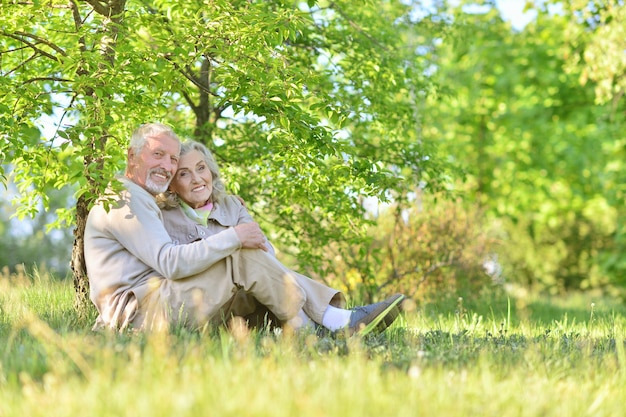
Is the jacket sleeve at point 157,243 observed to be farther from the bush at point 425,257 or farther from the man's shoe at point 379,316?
the bush at point 425,257

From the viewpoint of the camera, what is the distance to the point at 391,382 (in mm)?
2830

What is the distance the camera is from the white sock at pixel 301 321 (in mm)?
4473

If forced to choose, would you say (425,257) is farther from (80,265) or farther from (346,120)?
(80,265)

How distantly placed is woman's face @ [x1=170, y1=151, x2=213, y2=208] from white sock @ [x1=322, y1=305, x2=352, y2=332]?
3.50ft

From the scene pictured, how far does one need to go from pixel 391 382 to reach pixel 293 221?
14.6 feet

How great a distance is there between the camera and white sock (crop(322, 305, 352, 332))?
457cm

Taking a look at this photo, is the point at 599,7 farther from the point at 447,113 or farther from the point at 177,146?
the point at 177,146

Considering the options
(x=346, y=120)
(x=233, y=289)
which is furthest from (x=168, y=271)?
(x=346, y=120)

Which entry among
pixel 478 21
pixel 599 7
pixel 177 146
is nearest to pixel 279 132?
pixel 177 146

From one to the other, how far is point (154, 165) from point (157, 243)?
572 mm

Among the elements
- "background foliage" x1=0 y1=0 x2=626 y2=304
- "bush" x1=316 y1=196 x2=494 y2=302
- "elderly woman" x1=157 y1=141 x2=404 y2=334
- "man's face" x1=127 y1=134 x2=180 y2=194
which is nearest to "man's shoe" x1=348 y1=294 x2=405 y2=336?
"elderly woman" x1=157 y1=141 x2=404 y2=334

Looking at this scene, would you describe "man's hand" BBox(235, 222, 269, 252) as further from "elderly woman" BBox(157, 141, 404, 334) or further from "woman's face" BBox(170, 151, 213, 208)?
"woman's face" BBox(170, 151, 213, 208)

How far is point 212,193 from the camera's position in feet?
16.4

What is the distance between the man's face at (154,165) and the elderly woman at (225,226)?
209mm
